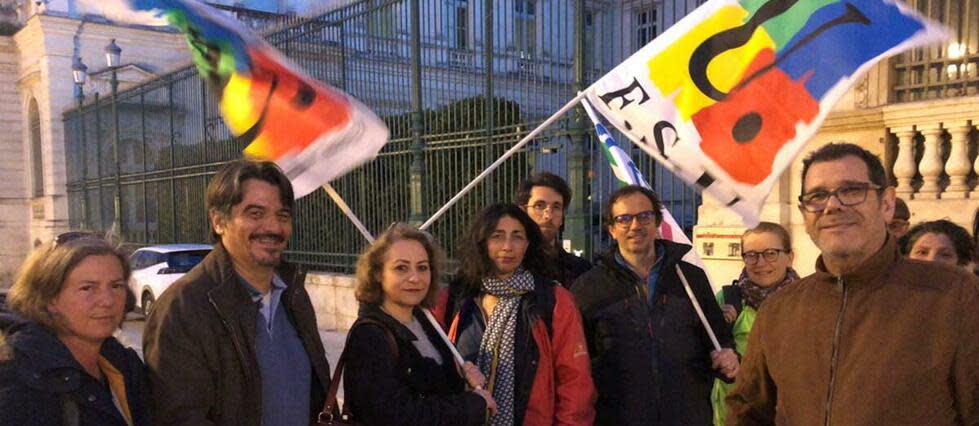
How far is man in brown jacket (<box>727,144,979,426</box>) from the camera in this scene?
1674 millimetres

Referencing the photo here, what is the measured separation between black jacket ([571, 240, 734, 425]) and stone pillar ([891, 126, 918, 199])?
3.02m

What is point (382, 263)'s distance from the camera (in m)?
2.78

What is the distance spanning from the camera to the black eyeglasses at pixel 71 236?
221 cm

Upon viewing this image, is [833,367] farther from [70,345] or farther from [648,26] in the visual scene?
[648,26]

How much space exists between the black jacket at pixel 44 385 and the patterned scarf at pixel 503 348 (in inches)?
51.9

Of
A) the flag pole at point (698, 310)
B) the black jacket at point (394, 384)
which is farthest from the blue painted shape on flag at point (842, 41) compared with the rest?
the black jacket at point (394, 384)

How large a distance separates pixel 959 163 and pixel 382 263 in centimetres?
441

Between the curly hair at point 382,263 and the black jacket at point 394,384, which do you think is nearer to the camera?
the black jacket at point 394,384

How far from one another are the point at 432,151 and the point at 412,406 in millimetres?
6832

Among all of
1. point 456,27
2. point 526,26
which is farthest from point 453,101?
point 526,26

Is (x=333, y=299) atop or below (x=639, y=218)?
below

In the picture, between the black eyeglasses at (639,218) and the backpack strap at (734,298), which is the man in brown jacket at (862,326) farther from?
the backpack strap at (734,298)

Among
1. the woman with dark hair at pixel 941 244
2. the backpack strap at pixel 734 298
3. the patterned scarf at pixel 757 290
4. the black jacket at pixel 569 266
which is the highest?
the woman with dark hair at pixel 941 244

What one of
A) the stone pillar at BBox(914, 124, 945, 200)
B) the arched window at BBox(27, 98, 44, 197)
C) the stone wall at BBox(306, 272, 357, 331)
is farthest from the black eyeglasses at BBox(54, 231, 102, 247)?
the arched window at BBox(27, 98, 44, 197)
